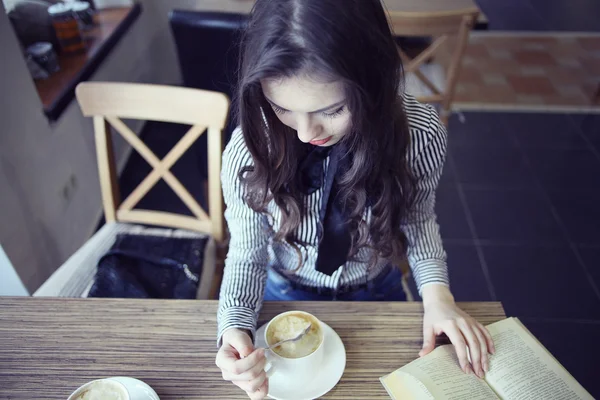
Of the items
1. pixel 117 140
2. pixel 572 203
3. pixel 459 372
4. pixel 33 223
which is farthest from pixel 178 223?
pixel 572 203

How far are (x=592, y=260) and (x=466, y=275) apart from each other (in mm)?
580

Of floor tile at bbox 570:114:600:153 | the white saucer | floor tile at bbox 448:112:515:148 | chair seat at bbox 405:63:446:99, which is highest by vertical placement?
the white saucer

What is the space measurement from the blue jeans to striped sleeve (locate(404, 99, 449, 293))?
13 centimetres

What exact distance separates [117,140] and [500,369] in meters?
2.23

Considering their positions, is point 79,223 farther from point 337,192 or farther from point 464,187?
point 464,187

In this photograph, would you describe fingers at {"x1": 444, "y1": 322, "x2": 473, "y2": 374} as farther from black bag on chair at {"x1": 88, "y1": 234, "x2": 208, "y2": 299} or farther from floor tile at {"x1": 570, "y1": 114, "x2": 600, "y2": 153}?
floor tile at {"x1": 570, "y1": 114, "x2": 600, "y2": 153}

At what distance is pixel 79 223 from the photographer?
1968 mm

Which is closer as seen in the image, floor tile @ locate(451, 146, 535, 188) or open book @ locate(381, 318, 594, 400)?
open book @ locate(381, 318, 594, 400)

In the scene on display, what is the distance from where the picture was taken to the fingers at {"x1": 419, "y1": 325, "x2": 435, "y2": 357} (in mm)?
722

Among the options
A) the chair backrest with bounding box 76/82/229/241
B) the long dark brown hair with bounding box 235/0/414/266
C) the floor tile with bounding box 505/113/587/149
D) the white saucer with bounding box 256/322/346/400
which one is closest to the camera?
the long dark brown hair with bounding box 235/0/414/266

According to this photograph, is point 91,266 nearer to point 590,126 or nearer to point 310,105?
point 310,105

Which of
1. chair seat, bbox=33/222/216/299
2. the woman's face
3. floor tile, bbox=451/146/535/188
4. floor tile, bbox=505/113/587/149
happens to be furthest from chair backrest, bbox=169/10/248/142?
floor tile, bbox=505/113/587/149

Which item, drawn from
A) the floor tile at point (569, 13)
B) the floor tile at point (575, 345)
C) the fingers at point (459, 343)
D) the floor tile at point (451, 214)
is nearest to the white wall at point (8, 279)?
the fingers at point (459, 343)

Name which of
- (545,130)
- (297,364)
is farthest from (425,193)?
(545,130)
